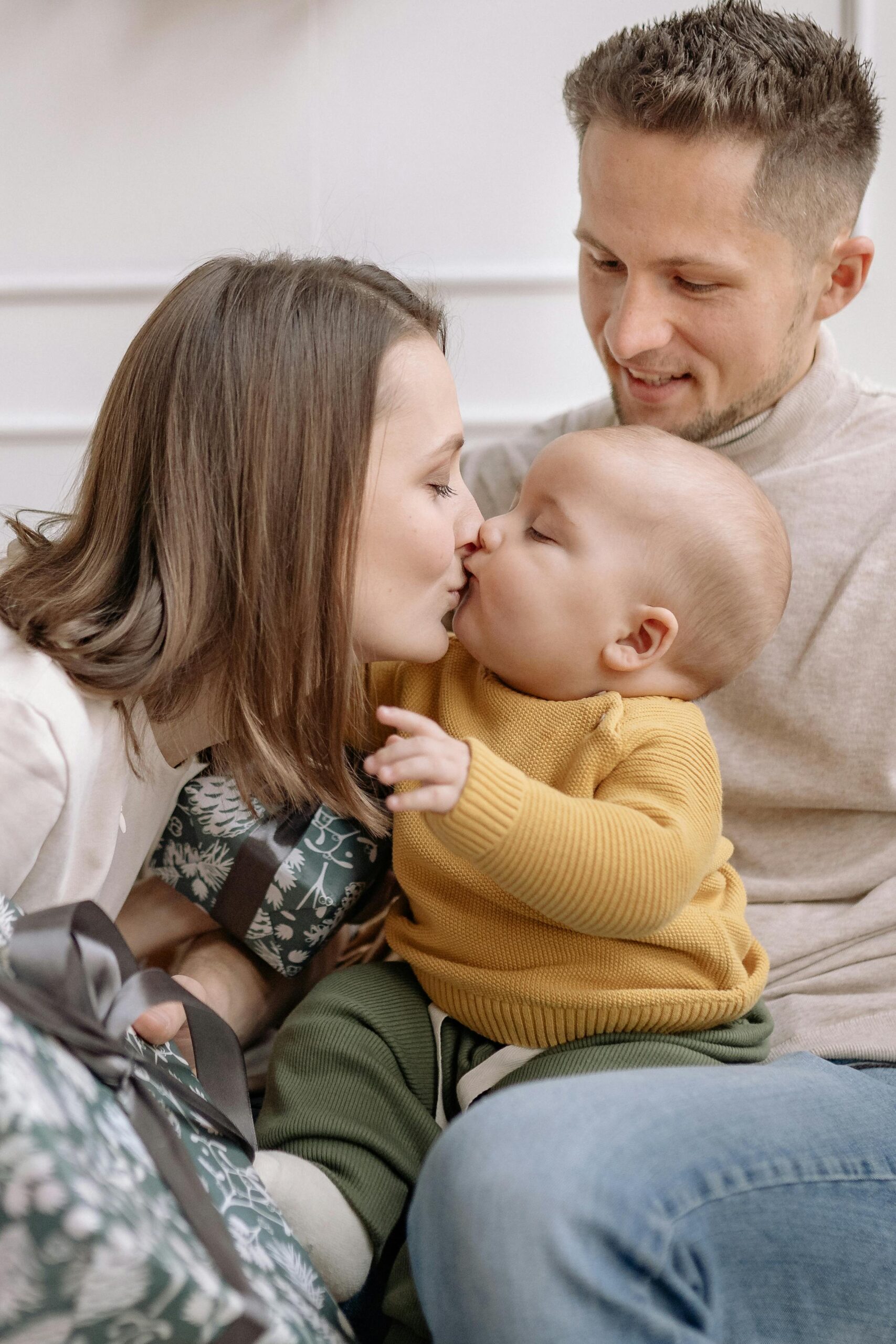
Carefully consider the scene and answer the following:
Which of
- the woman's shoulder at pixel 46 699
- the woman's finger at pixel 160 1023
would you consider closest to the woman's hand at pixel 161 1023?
the woman's finger at pixel 160 1023

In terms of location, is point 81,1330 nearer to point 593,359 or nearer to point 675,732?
point 675,732

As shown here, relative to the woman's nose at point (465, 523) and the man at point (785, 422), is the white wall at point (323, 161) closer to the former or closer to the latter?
the man at point (785, 422)

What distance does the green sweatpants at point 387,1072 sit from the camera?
1038 mm

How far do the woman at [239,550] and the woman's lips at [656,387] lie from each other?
35 centimetres

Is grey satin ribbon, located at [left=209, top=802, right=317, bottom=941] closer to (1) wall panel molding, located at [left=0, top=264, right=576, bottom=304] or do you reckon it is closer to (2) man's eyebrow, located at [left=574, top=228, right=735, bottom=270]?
(2) man's eyebrow, located at [left=574, top=228, right=735, bottom=270]

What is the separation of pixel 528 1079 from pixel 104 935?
0.46 meters

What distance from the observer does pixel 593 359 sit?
2.01 metres

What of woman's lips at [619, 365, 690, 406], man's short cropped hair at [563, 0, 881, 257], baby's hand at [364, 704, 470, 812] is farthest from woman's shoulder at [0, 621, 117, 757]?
man's short cropped hair at [563, 0, 881, 257]

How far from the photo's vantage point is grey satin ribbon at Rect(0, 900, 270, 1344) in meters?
0.72

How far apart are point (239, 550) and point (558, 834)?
0.43m

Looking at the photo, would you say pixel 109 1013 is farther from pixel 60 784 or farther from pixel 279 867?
pixel 279 867

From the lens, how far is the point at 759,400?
4.76ft

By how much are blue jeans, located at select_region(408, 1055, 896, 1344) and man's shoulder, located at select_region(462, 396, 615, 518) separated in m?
0.85

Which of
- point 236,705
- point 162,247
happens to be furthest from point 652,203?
point 162,247
